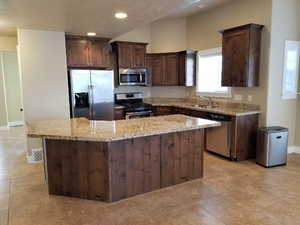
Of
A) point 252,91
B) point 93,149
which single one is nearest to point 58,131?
point 93,149

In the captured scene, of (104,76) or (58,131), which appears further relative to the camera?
(104,76)

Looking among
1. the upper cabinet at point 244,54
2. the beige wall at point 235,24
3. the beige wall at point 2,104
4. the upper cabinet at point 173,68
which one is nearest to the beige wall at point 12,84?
the beige wall at point 2,104

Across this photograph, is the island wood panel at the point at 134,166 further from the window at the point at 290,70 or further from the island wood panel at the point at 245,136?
the window at the point at 290,70

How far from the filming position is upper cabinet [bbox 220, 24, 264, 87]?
161 inches

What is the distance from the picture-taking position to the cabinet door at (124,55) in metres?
5.48

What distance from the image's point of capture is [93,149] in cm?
280

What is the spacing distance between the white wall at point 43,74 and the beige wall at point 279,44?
3.81 metres

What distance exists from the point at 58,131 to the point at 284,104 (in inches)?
159

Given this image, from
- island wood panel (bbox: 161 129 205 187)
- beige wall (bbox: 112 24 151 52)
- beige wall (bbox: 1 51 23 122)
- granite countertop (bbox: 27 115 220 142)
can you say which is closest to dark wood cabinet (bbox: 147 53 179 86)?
beige wall (bbox: 112 24 151 52)

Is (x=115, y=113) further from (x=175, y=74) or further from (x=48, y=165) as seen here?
(x=48, y=165)

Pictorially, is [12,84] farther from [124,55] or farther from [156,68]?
[156,68]

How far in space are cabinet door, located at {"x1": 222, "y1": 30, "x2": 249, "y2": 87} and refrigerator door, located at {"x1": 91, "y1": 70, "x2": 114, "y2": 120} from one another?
239 centimetres

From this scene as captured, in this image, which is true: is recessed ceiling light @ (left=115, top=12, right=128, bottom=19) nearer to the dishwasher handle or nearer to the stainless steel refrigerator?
the stainless steel refrigerator

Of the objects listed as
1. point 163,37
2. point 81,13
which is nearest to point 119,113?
point 163,37
